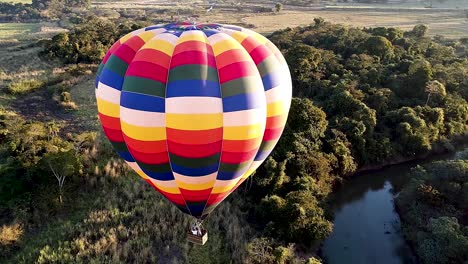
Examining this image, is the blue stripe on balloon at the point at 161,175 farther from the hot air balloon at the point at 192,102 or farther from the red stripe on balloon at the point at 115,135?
the red stripe on balloon at the point at 115,135

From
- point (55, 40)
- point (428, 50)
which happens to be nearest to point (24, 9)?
point (55, 40)

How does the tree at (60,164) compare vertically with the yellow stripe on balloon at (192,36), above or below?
below

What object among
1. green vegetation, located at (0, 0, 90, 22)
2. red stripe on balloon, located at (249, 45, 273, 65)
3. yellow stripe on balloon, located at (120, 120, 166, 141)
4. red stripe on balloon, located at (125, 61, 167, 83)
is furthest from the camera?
green vegetation, located at (0, 0, 90, 22)

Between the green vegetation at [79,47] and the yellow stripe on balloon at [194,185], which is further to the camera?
the green vegetation at [79,47]

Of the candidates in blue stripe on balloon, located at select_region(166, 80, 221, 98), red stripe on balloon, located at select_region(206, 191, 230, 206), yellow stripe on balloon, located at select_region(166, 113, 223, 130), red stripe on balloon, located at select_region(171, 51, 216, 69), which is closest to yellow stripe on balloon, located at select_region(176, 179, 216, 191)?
red stripe on balloon, located at select_region(206, 191, 230, 206)

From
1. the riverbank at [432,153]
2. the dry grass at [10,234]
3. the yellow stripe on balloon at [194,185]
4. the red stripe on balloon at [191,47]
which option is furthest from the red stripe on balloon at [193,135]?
the riverbank at [432,153]

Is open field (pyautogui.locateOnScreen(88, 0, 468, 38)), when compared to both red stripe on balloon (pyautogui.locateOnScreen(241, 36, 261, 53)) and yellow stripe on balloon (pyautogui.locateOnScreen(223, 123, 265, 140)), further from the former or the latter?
yellow stripe on balloon (pyautogui.locateOnScreen(223, 123, 265, 140))
